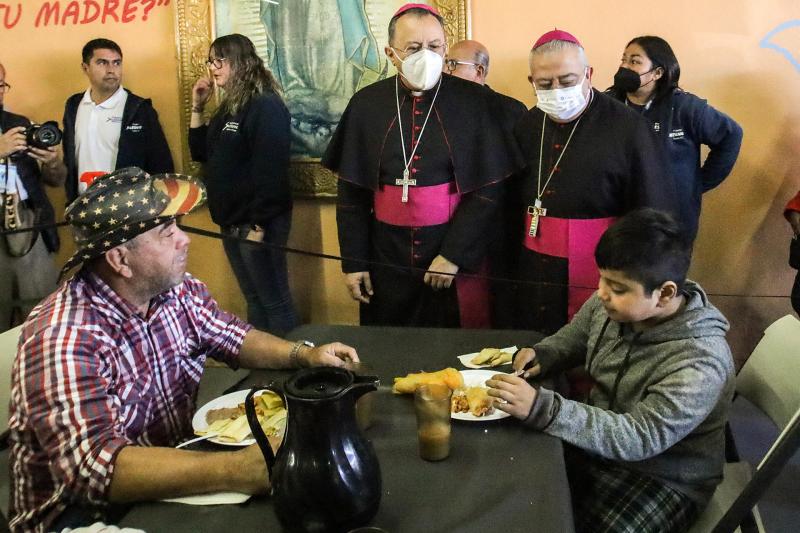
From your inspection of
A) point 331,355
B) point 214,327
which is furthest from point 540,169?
point 214,327

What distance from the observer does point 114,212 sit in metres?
1.32

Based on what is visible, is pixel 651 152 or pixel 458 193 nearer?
pixel 651 152

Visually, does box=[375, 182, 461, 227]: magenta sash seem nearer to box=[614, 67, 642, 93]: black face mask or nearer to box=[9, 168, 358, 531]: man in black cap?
box=[614, 67, 642, 93]: black face mask

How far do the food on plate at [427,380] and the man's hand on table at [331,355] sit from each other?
0.45 feet

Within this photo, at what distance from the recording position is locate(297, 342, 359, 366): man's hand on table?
1571 millimetres

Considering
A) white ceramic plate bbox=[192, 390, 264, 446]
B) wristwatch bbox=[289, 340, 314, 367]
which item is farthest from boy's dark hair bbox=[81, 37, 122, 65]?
white ceramic plate bbox=[192, 390, 264, 446]

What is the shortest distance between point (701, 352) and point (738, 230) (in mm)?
1974

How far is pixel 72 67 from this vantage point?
12.1 feet

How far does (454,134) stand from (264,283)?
1.33 meters

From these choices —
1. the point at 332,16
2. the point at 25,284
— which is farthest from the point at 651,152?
the point at 25,284

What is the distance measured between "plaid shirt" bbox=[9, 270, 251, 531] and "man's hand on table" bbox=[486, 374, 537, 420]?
2.16 feet

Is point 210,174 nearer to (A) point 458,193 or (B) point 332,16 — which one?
(B) point 332,16

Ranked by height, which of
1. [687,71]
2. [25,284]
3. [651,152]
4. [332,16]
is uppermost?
[332,16]

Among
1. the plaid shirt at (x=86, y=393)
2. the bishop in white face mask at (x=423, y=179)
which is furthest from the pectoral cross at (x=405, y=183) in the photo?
the plaid shirt at (x=86, y=393)
